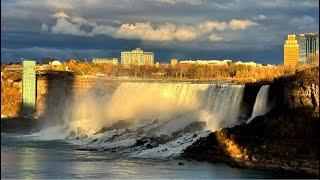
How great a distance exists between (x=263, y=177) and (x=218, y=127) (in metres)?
10.6

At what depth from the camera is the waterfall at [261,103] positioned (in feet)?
97.4

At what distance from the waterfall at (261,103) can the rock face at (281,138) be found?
23.2 inches

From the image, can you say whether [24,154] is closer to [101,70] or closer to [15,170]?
[15,170]

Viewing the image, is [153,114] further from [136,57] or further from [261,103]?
[136,57]

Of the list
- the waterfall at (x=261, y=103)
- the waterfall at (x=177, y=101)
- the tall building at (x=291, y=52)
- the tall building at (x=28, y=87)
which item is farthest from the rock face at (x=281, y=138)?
the tall building at (x=291, y=52)

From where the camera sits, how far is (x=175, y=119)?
34.1m

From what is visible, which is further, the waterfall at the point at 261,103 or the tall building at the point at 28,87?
the tall building at the point at 28,87

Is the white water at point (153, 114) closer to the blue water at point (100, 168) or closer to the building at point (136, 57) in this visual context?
the blue water at point (100, 168)

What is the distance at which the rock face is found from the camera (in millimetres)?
22453

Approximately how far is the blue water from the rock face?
1.04 meters

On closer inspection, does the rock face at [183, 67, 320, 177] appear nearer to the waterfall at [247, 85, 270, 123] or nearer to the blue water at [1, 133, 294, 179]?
the waterfall at [247, 85, 270, 123]

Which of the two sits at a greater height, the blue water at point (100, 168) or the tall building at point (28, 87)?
the tall building at point (28, 87)

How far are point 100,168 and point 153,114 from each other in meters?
16.2

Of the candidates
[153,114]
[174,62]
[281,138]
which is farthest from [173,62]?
[281,138]
